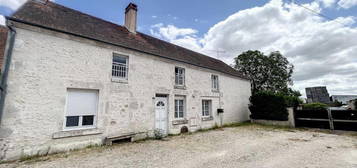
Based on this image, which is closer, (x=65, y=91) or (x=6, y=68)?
(x=6, y=68)

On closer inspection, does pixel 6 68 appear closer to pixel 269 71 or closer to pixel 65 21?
pixel 65 21

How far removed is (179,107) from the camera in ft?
30.9

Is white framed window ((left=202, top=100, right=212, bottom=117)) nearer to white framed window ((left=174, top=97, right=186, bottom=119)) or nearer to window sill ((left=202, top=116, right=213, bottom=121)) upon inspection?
window sill ((left=202, top=116, right=213, bottom=121))

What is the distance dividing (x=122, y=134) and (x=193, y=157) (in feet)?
11.4

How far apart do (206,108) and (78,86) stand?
27.0 feet

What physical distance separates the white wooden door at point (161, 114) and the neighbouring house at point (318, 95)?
122ft

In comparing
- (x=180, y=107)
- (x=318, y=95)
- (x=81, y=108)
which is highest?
(x=318, y=95)

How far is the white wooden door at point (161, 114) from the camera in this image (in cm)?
823

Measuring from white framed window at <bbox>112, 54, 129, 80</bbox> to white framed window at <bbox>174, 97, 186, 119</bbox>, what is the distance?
3.48 meters

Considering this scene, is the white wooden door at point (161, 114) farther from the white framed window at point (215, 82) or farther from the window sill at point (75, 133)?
the white framed window at point (215, 82)

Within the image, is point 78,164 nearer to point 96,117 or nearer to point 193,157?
point 96,117

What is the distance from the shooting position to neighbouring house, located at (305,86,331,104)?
101ft

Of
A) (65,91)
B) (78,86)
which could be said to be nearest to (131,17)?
(78,86)

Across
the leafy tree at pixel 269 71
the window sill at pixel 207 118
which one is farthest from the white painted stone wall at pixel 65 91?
the leafy tree at pixel 269 71
